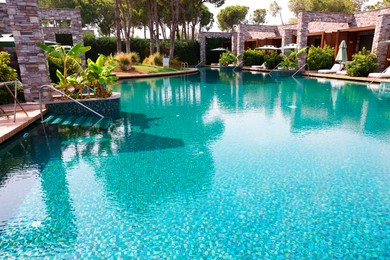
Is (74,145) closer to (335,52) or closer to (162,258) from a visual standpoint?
(162,258)

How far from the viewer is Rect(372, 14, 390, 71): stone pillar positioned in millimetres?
17984

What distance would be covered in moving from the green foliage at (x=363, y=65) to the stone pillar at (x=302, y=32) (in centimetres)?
482

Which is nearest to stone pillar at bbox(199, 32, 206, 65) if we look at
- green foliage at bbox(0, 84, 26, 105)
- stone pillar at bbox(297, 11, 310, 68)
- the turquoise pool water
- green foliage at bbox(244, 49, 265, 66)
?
green foliage at bbox(244, 49, 265, 66)

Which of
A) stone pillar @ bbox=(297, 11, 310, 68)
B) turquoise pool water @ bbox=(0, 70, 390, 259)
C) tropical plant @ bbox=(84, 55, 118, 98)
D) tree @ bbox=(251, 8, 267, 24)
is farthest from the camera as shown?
tree @ bbox=(251, 8, 267, 24)

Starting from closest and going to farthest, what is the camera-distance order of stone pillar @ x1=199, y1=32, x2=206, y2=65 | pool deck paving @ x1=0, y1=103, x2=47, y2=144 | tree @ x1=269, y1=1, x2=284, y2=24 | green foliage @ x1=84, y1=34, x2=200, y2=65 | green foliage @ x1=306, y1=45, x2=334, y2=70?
pool deck paving @ x1=0, y1=103, x2=47, y2=144 → green foliage @ x1=306, y1=45, x2=334, y2=70 → green foliage @ x1=84, y1=34, x2=200, y2=65 → stone pillar @ x1=199, y1=32, x2=206, y2=65 → tree @ x1=269, y1=1, x2=284, y2=24

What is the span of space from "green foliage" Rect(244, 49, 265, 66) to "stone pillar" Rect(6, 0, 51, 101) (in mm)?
24275

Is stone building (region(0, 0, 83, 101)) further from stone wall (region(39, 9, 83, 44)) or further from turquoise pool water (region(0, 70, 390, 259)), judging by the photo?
stone wall (region(39, 9, 83, 44))

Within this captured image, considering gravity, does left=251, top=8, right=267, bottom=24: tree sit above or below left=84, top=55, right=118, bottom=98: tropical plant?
above

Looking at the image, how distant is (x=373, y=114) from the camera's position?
9555 mm

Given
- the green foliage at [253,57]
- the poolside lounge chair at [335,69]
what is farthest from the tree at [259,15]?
the poolside lounge chair at [335,69]

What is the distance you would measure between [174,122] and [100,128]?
225cm

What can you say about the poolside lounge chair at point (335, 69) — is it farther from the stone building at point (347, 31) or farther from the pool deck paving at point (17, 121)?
the pool deck paving at point (17, 121)

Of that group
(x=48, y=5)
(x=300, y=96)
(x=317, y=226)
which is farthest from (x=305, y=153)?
(x=48, y=5)

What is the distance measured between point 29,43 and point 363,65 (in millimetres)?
18730
